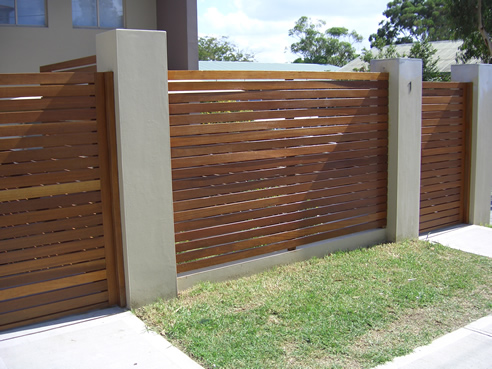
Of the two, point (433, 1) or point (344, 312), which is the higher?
point (433, 1)

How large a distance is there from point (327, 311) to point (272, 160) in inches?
77.0

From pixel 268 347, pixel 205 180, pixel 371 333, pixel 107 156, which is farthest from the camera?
pixel 205 180

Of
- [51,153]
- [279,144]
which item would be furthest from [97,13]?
[51,153]

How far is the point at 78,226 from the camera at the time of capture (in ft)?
16.6

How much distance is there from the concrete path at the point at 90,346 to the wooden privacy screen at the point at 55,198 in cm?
20

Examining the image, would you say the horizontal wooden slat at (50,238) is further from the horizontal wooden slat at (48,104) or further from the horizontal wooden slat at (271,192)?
the horizontal wooden slat at (48,104)

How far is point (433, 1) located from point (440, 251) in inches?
2239

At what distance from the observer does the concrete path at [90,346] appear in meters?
4.29

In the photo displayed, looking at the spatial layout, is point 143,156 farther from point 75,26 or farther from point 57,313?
point 75,26

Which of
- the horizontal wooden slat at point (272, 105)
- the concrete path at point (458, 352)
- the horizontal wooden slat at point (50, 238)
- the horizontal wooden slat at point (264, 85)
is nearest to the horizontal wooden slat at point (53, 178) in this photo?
the horizontal wooden slat at point (50, 238)

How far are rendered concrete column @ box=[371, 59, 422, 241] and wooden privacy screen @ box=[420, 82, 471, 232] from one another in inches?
16.1

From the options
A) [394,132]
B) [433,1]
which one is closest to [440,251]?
[394,132]

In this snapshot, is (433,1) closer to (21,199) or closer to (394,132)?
(394,132)

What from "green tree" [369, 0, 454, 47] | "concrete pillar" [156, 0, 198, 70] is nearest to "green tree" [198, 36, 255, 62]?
"green tree" [369, 0, 454, 47]
